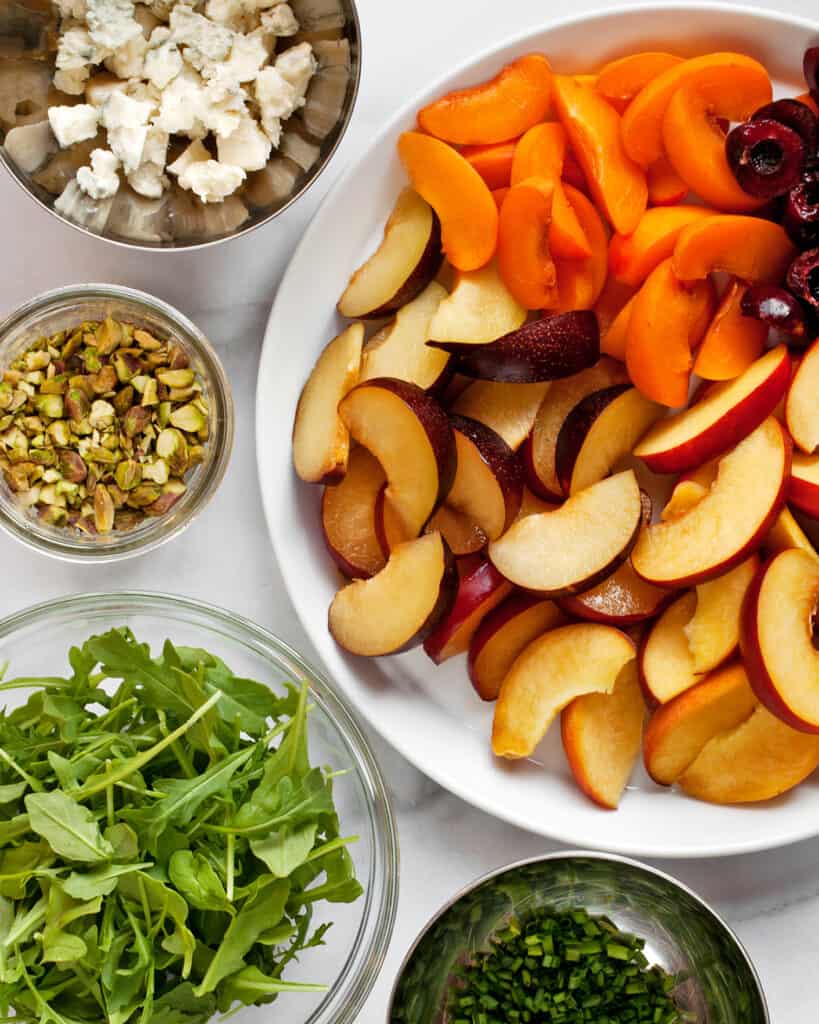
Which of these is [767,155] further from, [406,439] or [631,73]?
[406,439]

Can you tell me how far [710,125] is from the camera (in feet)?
4.03

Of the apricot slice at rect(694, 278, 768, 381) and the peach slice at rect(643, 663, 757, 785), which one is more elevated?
the apricot slice at rect(694, 278, 768, 381)

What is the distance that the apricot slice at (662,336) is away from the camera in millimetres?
1209

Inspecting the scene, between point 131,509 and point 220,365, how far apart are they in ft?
0.60

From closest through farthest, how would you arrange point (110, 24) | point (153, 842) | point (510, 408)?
point (153, 842), point (110, 24), point (510, 408)

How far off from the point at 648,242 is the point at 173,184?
1.64ft

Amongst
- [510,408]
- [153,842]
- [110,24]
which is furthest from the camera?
[510,408]

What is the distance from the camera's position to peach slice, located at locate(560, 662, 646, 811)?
51.0 inches

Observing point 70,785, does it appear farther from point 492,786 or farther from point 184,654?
point 492,786

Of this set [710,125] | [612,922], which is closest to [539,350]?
[710,125]

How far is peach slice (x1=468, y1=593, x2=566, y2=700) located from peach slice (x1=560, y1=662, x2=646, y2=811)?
8 centimetres

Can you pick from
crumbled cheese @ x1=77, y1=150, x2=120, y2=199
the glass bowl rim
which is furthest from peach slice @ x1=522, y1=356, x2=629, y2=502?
crumbled cheese @ x1=77, y1=150, x2=120, y2=199

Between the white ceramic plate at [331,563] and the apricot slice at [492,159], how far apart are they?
70 millimetres

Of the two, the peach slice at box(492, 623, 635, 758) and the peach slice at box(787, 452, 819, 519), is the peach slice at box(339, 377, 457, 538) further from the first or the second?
the peach slice at box(787, 452, 819, 519)
